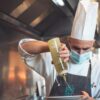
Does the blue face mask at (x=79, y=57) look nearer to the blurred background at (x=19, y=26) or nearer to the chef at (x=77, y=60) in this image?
the chef at (x=77, y=60)

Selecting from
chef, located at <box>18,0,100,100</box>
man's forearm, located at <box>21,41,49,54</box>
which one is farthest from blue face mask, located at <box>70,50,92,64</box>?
man's forearm, located at <box>21,41,49,54</box>

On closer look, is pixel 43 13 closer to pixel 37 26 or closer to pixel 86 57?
pixel 37 26

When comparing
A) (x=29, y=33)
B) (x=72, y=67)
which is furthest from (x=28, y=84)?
(x=72, y=67)

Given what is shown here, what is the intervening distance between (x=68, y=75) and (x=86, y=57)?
0.45ft

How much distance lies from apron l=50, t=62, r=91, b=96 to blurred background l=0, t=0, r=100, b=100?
98cm

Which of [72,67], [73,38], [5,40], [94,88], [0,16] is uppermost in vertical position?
[0,16]

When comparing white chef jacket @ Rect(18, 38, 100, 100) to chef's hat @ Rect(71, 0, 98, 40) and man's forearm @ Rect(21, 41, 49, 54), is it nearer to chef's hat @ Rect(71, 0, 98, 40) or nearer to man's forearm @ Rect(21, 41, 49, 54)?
man's forearm @ Rect(21, 41, 49, 54)

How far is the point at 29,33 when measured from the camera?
2895 millimetres

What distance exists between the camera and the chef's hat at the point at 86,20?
1445 mm

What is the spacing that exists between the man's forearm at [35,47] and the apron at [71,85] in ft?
0.55

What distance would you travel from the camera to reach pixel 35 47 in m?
1.42

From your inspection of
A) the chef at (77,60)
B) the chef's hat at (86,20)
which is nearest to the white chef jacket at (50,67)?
the chef at (77,60)

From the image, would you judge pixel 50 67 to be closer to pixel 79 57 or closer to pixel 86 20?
pixel 79 57

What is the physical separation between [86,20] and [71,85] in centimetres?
36
